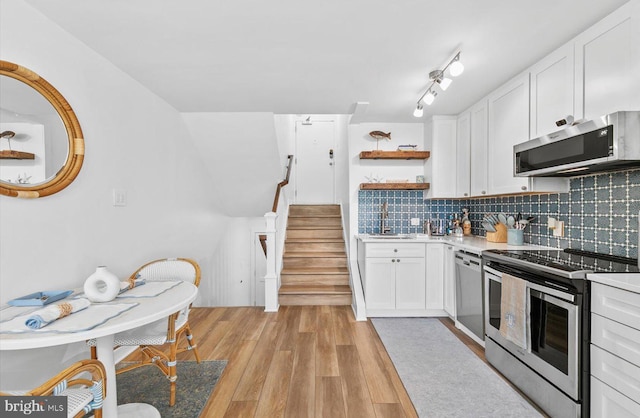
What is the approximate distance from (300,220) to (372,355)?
297 centimetres

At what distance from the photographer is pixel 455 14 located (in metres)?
1.89

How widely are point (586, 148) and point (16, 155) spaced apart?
10.9 feet

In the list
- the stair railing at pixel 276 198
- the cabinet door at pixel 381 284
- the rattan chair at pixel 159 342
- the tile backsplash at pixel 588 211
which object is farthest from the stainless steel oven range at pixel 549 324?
the stair railing at pixel 276 198

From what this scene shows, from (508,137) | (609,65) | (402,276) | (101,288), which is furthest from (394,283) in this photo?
(101,288)

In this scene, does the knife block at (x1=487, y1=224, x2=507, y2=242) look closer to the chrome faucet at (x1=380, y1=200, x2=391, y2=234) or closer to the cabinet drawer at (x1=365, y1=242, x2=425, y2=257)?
the cabinet drawer at (x1=365, y1=242, x2=425, y2=257)

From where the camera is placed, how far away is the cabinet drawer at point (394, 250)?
363cm

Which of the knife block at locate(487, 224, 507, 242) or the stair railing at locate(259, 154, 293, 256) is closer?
the knife block at locate(487, 224, 507, 242)

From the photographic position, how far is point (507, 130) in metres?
2.84

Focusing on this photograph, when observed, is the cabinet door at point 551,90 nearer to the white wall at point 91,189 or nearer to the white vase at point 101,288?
the white vase at point 101,288

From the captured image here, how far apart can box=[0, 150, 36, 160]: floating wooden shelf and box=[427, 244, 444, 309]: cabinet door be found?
356 centimetres

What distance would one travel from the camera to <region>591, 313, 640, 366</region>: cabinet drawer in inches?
57.2

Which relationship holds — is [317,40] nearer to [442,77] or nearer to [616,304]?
[442,77]

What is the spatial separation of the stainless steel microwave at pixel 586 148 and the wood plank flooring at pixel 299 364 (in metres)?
1.71

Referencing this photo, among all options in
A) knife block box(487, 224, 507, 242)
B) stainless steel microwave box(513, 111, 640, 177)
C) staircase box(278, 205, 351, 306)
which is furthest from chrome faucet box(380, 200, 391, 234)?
stainless steel microwave box(513, 111, 640, 177)
